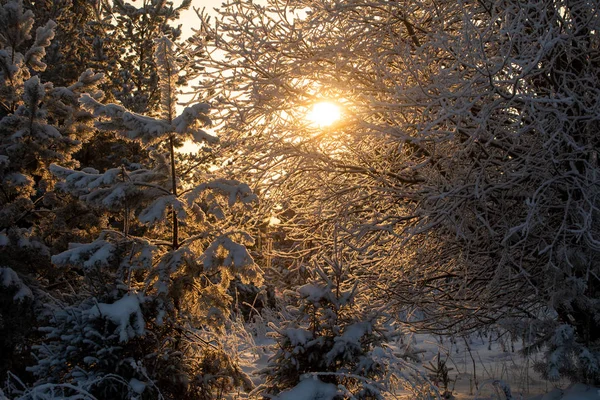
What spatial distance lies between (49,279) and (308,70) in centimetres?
441

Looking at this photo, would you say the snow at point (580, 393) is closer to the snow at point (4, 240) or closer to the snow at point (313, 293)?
the snow at point (313, 293)

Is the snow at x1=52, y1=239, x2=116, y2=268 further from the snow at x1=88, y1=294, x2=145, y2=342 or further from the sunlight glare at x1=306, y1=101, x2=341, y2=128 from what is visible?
the sunlight glare at x1=306, y1=101, x2=341, y2=128

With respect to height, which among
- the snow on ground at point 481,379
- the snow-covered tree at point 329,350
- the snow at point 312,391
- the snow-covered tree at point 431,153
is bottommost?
the snow on ground at point 481,379

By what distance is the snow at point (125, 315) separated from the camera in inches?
156

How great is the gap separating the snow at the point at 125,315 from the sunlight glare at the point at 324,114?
2.58m

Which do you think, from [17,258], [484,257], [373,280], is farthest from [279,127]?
[17,258]

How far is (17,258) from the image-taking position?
20.2 feet

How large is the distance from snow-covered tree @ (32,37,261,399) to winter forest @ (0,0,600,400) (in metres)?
0.02

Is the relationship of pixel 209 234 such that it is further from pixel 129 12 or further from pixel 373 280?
pixel 129 12

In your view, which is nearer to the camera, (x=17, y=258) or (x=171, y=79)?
(x=171, y=79)

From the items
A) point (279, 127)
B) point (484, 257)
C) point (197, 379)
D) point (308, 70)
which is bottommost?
point (197, 379)

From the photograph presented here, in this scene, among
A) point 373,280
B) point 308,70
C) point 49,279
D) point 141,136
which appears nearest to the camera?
point 141,136

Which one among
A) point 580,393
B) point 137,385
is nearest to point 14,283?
point 137,385

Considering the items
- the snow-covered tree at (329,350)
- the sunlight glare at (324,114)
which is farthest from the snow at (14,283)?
the sunlight glare at (324,114)
